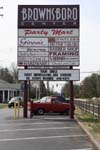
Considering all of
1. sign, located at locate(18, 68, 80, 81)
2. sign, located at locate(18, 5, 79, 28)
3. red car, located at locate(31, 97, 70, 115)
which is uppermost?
sign, located at locate(18, 5, 79, 28)

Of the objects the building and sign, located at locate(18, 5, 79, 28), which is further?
the building

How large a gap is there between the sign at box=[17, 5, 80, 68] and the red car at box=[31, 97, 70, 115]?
5.61 m

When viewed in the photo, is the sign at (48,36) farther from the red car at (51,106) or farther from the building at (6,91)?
the building at (6,91)

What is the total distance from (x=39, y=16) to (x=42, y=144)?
17.4m

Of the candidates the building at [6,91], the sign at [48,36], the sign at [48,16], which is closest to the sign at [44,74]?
the sign at [48,36]

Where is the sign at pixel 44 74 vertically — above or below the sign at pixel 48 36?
below

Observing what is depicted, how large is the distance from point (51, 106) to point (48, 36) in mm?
7596

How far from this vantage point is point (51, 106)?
126 ft

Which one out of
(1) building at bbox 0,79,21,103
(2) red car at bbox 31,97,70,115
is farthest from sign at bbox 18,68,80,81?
(1) building at bbox 0,79,21,103

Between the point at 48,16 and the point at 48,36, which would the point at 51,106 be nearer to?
the point at 48,36

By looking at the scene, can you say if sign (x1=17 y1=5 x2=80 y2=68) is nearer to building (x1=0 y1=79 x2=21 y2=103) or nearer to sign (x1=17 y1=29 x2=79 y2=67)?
sign (x1=17 y1=29 x2=79 y2=67)

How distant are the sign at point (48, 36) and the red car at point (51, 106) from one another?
561 centimetres

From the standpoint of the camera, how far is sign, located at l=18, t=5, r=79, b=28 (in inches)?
1283

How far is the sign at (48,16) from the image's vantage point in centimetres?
3259
